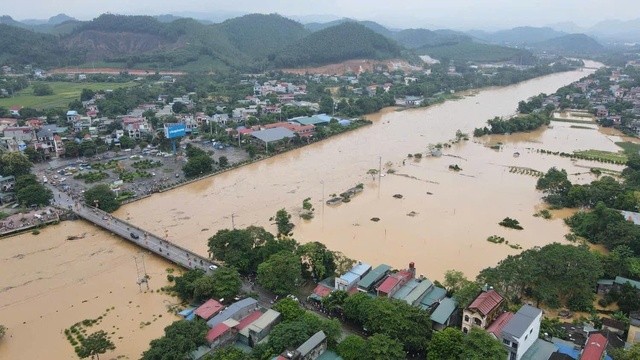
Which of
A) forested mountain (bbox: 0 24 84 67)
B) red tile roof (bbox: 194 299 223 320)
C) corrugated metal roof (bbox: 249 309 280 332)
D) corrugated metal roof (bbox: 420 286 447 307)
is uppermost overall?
forested mountain (bbox: 0 24 84 67)

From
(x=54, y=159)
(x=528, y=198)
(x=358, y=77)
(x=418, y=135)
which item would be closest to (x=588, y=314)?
(x=528, y=198)

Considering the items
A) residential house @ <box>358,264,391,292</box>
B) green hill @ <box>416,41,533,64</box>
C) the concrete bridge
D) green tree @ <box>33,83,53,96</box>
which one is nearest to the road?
the concrete bridge

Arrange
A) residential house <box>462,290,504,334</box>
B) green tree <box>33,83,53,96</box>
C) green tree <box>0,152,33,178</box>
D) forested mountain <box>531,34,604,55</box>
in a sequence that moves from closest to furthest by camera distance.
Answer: residential house <box>462,290,504,334</box>, green tree <box>0,152,33,178</box>, green tree <box>33,83,53,96</box>, forested mountain <box>531,34,604,55</box>

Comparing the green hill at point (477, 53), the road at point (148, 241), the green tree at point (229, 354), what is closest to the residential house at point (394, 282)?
the road at point (148, 241)

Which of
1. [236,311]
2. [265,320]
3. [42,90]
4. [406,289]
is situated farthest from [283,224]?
[42,90]

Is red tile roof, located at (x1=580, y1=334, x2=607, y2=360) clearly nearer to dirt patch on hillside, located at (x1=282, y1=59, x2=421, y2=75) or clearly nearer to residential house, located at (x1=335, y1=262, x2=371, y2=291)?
residential house, located at (x1=335, y1=262, x2=371, y2=291)

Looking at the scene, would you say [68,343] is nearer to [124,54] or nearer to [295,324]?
[295,324]
